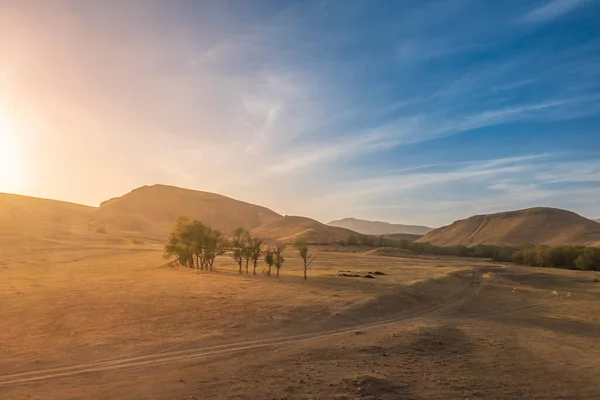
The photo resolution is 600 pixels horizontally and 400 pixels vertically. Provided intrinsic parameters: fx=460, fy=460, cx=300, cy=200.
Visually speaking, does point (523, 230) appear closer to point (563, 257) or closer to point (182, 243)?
point (563, 257)

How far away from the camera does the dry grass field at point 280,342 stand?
12.1m

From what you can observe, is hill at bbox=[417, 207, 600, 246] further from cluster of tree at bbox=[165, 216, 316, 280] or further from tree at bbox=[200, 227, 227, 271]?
tree at bbox=[200, 227, 227, 271]

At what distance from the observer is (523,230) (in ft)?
479

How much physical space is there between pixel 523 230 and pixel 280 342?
5807 inches

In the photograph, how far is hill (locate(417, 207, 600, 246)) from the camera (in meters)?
134

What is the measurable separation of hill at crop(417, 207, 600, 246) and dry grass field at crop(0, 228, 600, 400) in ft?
375

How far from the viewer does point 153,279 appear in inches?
1321

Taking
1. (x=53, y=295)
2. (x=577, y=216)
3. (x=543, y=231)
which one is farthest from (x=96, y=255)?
(x=577, y=216)

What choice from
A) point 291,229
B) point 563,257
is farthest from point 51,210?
point 563,257

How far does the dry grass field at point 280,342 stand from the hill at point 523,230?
114 m

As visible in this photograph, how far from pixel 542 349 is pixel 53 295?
2300 centimetres

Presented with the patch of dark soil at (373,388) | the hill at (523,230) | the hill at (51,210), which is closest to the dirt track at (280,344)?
the patch of dark soil at (373,388)

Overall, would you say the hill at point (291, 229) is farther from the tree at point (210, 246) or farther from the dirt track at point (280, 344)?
the dirt track at point (280, 344)

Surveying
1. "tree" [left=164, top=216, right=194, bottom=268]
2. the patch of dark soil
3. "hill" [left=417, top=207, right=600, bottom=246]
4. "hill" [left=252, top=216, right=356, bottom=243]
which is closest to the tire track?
the patch of dark soil
